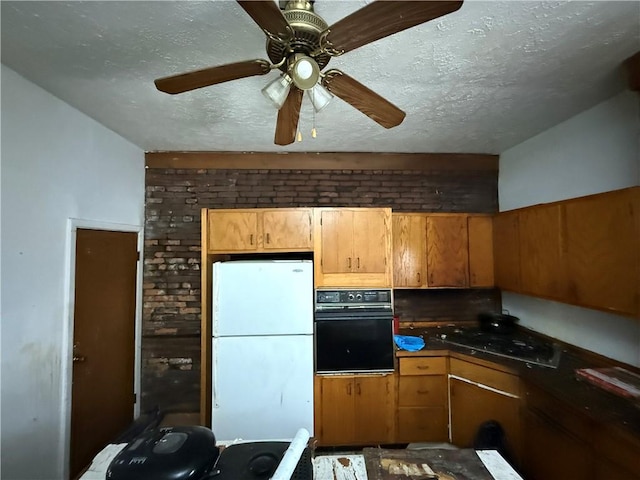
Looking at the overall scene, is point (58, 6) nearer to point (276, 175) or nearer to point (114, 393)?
point (276, 175)

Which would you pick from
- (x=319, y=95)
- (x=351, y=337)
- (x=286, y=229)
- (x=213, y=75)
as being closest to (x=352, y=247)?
(x=286, y=229)

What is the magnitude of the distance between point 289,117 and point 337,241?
136 centimetres

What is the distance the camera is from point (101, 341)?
8.00ft

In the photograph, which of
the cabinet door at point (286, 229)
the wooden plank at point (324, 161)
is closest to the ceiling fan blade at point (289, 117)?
the cabinet door at point (286, 229)

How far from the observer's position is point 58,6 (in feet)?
4.17

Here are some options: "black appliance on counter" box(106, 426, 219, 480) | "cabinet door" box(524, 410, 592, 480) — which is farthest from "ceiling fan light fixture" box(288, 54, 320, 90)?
"cabinet door" box(524, 410, 592, 480)

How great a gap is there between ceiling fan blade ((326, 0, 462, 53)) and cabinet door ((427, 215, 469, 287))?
227 centimetres

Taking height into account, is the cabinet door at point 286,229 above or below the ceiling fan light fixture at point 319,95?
below

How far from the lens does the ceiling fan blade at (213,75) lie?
3.74ft

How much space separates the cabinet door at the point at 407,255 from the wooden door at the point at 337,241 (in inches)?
22.8

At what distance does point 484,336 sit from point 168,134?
3.37 meters

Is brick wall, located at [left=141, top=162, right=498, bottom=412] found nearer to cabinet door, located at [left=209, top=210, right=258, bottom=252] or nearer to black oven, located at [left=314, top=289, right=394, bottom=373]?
cabinet door, located at [left=209, top=210, right=258, bottom=252]

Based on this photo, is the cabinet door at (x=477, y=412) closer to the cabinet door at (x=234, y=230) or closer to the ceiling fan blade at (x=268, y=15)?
the cabinet door at (x=234, y=230)

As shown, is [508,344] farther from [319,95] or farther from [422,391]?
[319,95]
